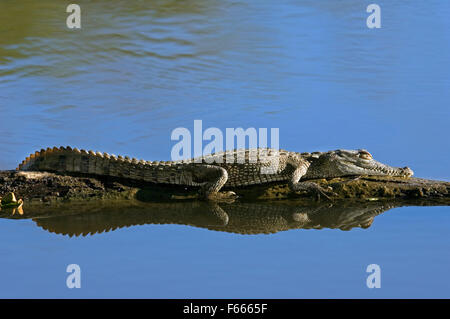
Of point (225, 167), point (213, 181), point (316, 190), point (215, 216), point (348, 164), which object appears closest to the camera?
point (215, 216)

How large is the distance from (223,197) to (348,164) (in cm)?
179

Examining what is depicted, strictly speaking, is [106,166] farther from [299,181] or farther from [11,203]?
[299,181]

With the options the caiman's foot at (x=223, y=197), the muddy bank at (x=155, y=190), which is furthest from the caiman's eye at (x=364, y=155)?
the caiman's foot at (x=223, y=197)

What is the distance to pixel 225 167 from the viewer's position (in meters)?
9.29

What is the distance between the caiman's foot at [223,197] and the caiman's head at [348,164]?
1221 millimetres

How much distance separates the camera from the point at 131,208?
8.65 m

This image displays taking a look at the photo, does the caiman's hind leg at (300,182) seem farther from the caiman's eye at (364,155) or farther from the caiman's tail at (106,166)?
the caiman's tail at (106,166)

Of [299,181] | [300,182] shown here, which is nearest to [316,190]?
[300,182]

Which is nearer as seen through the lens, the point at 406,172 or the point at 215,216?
the point at 215,216

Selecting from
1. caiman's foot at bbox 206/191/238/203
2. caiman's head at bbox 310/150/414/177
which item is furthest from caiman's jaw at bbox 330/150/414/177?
caiman's foot at bbox 206/191/238/203

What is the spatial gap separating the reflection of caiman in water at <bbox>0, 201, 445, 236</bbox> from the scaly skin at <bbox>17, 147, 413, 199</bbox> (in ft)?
1.29

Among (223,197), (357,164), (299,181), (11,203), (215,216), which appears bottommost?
(215,216)

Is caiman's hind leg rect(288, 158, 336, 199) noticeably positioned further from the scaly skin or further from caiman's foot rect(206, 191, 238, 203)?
caiman's foot rect(206, 191, 238, 203)

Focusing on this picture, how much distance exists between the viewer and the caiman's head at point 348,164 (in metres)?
9.59
